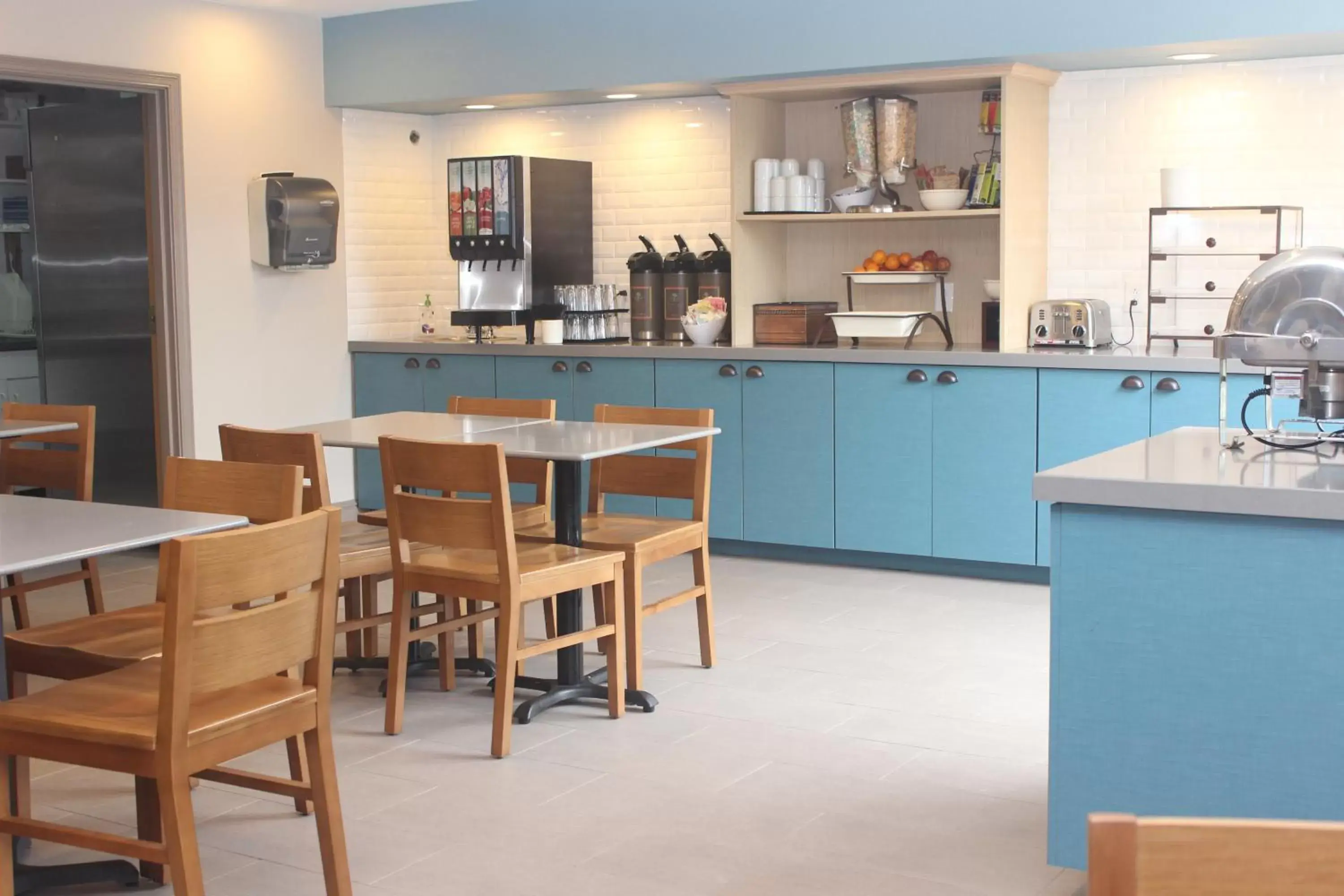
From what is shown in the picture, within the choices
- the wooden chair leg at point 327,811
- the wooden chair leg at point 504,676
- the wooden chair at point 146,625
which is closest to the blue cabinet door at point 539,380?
the wooden chair leg at point 504,676

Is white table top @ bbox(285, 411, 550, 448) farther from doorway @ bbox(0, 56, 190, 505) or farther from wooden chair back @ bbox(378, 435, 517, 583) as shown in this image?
doorway @ bbox(0, 56, 190, 505)

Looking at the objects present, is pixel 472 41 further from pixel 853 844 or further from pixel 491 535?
pixel 853 844

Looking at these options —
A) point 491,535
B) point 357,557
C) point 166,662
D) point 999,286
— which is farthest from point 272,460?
point 999,286

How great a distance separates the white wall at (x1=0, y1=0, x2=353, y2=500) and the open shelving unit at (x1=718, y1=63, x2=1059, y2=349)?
2119 mm

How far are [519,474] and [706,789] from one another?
5.96 ft

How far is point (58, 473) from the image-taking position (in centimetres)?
448

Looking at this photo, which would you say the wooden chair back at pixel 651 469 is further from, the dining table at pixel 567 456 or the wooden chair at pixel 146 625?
the wooden chair at pixel 146 625

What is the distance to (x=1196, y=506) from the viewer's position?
2.72 metres

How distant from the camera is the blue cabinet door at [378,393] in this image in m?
7.39

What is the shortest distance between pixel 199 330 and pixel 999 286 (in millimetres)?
3549

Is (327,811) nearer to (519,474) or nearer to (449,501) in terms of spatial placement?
(449,501)

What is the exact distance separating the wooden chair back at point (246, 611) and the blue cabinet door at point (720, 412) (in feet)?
12.1

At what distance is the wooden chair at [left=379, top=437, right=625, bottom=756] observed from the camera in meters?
3.85

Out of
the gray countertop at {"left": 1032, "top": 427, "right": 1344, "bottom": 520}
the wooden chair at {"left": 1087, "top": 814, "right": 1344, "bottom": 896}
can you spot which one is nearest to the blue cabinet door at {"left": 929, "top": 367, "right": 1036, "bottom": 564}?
the gray countertop at {"left": 1032, "top": 427, "right": 1344, "bottom": 520}
